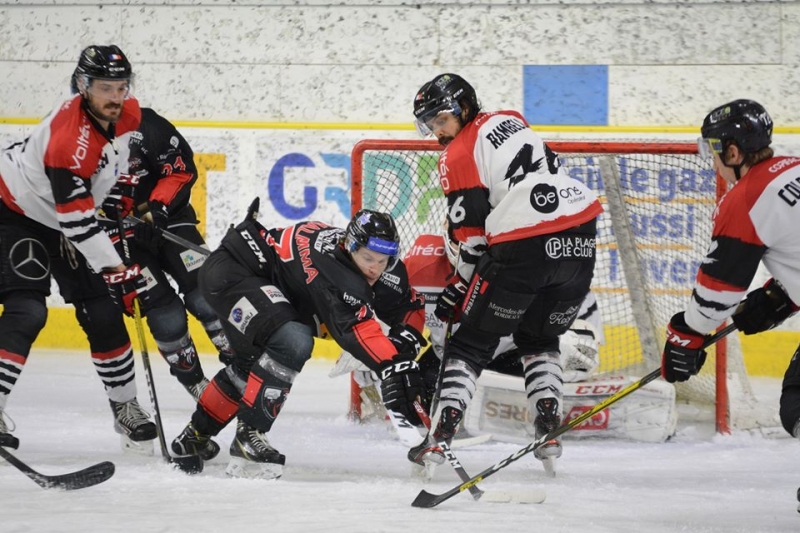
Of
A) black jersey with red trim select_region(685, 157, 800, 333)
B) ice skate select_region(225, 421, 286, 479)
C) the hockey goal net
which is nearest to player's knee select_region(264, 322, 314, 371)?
ice skate select_region(225, 421, 286, 479)

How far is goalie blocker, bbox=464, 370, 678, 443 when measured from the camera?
380cm

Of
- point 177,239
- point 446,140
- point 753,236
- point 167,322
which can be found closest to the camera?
point 753,236

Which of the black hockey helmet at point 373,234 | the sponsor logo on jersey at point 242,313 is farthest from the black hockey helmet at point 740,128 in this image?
the sponsor logo on jersey at point 242,313

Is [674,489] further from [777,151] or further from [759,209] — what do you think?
[777,151]

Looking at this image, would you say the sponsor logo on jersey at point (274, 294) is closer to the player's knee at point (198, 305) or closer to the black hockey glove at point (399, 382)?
the black hockey glove at point (399, 382)

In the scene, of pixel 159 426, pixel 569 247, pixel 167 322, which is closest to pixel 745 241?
pixel 569 247

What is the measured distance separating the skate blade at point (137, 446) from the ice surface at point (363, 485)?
0.12ft

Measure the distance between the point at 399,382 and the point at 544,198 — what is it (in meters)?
0.72

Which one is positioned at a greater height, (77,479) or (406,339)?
(406,339)

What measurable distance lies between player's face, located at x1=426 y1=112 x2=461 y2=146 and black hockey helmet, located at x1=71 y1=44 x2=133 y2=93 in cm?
93

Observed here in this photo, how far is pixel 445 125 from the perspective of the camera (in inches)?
128

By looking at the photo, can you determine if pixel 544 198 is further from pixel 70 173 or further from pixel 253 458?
pixel 70 173

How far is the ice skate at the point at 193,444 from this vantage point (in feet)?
10.1

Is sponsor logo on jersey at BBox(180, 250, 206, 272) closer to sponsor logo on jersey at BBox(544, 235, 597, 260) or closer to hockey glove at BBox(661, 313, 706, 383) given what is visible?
sponsor logo on jersey at BBox(544, 235, 597, 260)
